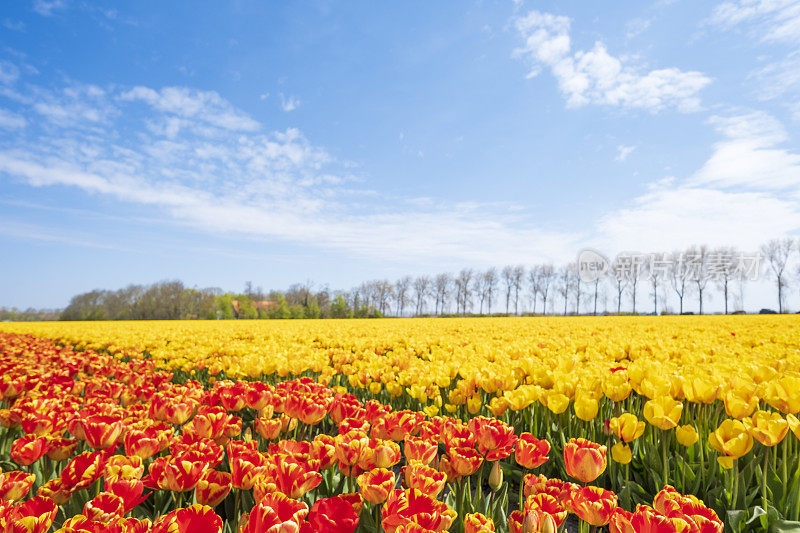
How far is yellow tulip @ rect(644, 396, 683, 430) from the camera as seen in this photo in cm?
189

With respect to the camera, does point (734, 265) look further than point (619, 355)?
Yes

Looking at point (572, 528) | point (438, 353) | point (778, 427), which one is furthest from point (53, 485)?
point (438, 353)

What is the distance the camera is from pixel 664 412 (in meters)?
1.93

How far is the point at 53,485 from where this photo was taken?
4.62ft

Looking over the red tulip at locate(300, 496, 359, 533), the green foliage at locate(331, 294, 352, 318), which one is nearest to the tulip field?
the red tulip at locate(300, 496, 359, 533)

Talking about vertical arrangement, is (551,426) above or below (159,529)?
below

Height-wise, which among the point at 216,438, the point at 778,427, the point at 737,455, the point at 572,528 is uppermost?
the point at 778,427

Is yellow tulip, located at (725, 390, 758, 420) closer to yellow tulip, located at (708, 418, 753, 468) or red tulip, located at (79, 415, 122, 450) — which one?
yellow tulip, located at (708, 418, 753, 468)

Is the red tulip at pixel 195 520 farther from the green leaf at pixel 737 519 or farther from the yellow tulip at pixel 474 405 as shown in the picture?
the green leaf at pixel 737 519

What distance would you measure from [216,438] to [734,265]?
66.0 metres

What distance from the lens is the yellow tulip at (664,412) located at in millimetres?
1893

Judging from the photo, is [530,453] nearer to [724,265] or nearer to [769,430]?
[769,430]

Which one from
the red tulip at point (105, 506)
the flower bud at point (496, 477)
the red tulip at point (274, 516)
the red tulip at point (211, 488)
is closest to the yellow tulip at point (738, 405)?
the flower bud at point (496, 477)

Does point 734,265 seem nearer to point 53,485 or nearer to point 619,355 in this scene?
point 619,355
